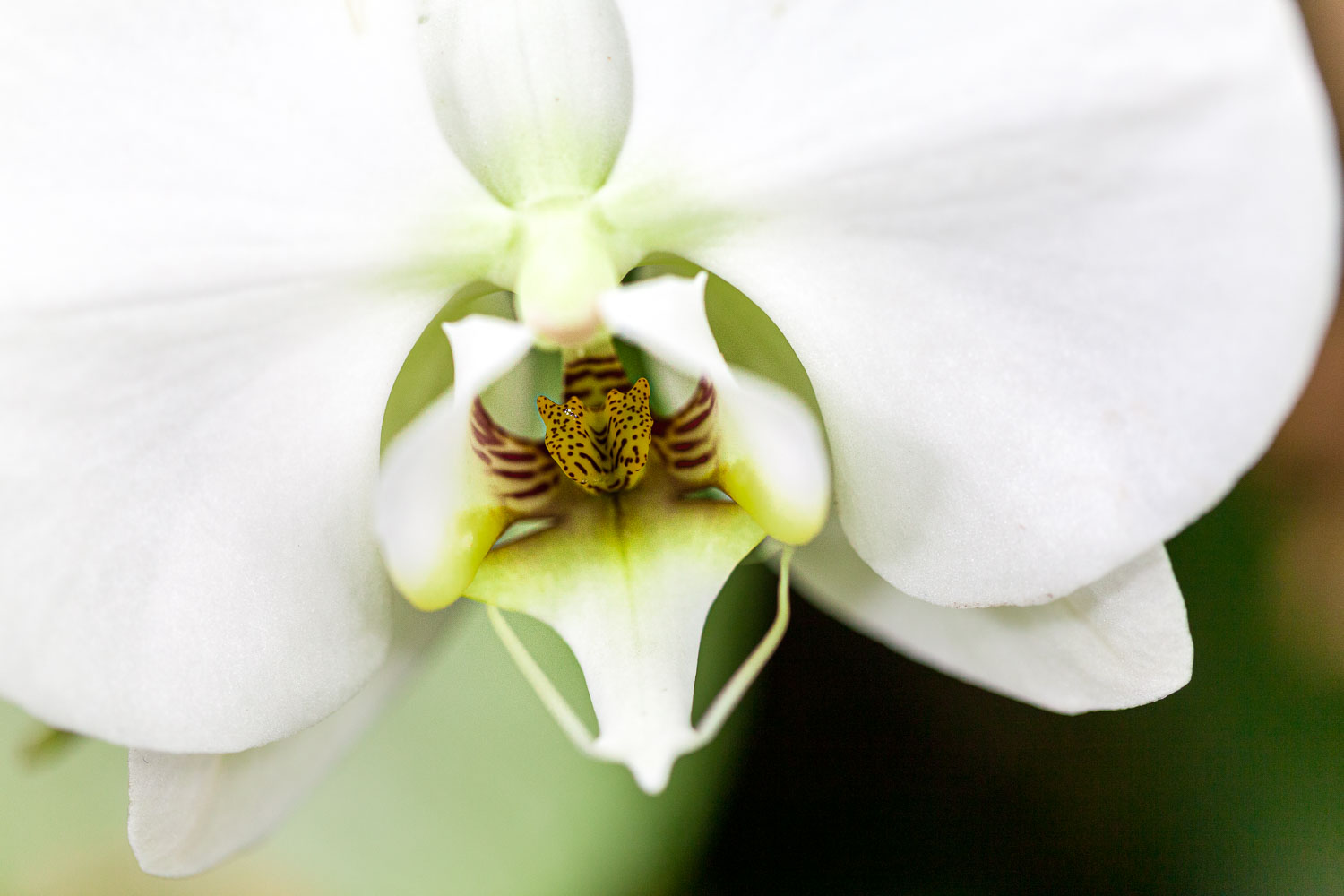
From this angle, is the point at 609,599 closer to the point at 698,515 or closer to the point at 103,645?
the point at 698,515

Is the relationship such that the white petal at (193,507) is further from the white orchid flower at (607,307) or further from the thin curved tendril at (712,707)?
the thin curved tendril at (712,707)

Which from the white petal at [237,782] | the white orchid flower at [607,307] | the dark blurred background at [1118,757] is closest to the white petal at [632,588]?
the white orchid flower at [607,307]

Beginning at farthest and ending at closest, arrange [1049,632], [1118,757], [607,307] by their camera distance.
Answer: [1118,757] → [1049,632] → [607,307]

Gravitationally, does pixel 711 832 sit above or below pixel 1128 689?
below

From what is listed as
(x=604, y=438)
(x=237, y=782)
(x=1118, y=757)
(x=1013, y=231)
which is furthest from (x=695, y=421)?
(x=1118, y=757)

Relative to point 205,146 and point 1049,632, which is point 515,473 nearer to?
point 205,146

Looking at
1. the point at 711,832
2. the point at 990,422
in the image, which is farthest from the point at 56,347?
the point at 711,832
